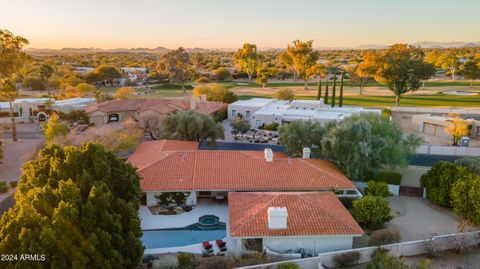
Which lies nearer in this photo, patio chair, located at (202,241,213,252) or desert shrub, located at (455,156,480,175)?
patio chair, located at (202,241,213,252)

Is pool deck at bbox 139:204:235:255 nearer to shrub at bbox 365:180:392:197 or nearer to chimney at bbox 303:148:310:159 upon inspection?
chimney at bbox 303:148:310:159

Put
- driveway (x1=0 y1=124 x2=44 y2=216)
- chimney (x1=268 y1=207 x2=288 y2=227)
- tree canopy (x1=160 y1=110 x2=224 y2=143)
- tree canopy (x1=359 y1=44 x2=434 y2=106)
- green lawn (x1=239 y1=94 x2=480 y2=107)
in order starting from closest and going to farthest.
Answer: chimney (x1=268 y1=207 x2=288 y2=227) < driveway (x1=0 y1=124 x2=44 y2=216) < tree canopy (x1=160 y1=110 x2=224 y2=143) < tree canopy (x1=359 y1=44 x2=434 y2=106) < green lawn (x1=239 y1=94 x2=480 y2=107)

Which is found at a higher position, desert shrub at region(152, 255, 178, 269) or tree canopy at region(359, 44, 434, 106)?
tree canopy at region(359, 44, 434, 106)

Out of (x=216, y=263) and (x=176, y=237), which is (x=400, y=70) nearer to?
(x=176, y=237)

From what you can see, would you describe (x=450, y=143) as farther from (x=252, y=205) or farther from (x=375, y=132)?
(x=252, y=205)

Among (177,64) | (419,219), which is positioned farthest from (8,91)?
(177,64)

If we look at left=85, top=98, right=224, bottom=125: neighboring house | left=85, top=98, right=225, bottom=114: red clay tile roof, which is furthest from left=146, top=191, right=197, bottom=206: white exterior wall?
left=85, top=98, right=224, bottom=125: neighboring house
